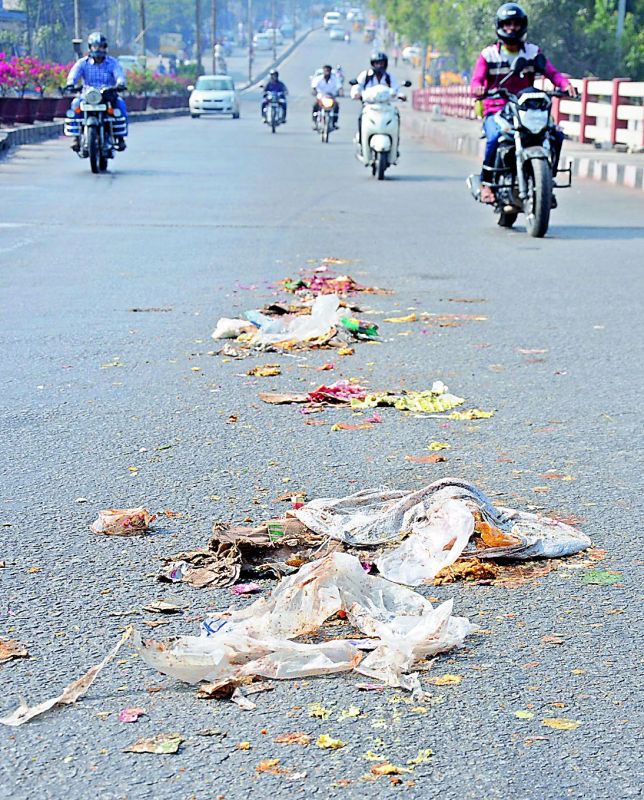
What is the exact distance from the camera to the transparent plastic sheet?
3049 millimetres

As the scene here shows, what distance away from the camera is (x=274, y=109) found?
128 feet

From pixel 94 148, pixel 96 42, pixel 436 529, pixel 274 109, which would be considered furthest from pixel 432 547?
pixel 274 109

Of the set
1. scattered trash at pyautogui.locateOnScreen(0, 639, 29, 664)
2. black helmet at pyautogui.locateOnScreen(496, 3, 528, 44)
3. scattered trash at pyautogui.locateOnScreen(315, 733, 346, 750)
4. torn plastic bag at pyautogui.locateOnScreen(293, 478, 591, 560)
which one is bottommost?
scattered trash at pyautogui.locateOnScreen(0, 639, 29, 664)

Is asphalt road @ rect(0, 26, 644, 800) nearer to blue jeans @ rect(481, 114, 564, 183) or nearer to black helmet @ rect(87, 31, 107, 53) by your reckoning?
blue jeans @ rect(481, 114, 564, 183)

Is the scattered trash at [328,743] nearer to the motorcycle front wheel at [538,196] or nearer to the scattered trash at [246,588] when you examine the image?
the scattered trash at [246,588]

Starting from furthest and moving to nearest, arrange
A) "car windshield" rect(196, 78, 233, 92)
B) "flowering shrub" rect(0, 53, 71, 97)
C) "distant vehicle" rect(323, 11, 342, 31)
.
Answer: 1. "distant vehicle" rect(323, 11, 342, 31)
2. "car windshield" rect(196, 78, 233, 92)
3. "flowering shrub" rect(0, 53, 71, 97)

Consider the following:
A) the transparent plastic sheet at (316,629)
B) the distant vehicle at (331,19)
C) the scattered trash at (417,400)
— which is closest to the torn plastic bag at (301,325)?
the scattered trash at (417,400)

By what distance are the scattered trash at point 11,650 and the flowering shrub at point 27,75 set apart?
28.8m

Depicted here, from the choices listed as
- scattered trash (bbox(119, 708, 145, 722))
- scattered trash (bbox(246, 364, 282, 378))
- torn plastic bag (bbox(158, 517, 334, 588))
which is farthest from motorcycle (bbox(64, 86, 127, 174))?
scattered trash (bbox(119, 708, 145, 722))

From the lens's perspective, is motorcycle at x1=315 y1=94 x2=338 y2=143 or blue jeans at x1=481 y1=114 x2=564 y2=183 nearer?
blue jeans at x1=481 y1=114 x2=564 y2=183

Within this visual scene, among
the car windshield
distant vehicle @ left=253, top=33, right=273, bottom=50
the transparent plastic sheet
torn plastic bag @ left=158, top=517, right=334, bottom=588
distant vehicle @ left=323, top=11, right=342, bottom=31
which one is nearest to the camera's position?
the transparent plastic sheet

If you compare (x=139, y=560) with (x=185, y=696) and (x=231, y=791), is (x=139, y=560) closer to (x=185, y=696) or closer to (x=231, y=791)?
(x=185, y=696)

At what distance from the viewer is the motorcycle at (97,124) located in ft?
63.9

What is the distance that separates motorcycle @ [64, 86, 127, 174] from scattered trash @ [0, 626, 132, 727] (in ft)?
56.1
